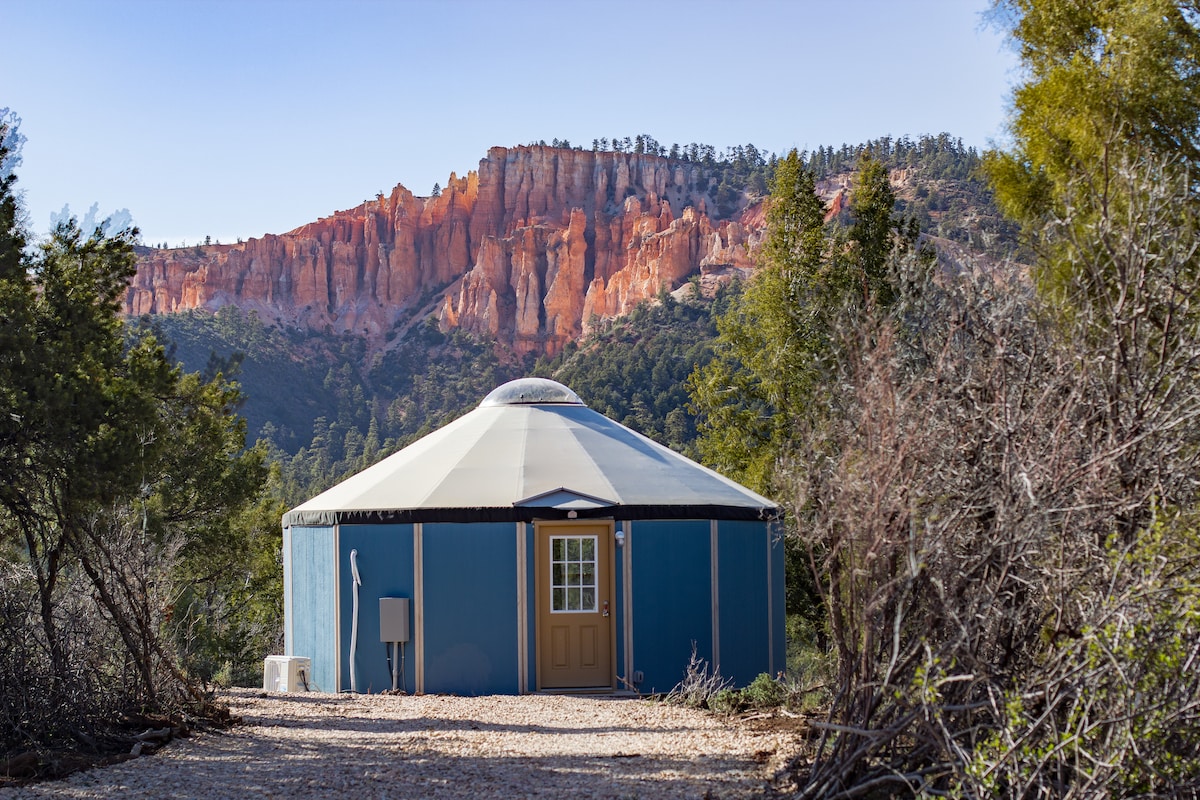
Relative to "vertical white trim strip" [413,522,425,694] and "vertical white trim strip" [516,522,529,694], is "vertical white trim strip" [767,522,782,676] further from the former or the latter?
"vertical white trim strip" [413,522,425,694]

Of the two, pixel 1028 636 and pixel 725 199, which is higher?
pixel 725 199

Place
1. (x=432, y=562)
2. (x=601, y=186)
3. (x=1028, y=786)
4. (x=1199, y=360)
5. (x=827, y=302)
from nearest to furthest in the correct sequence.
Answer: (x=1028, y=786) → (x=1199, y=360) → (x=432, y=562) → (x=827, y=302) → (x=601, y=186)

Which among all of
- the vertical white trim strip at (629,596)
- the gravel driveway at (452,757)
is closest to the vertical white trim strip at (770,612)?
the vertical white trim strip at (629,596)

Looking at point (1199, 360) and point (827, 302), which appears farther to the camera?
point (827, 302)

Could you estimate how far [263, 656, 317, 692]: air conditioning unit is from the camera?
10.7 metres

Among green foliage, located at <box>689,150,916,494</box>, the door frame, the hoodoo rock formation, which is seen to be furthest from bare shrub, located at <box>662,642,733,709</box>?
the hoodoo rock formation

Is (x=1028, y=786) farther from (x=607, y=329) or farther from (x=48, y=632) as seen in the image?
(x=607, y=329)

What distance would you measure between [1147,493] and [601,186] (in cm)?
8168

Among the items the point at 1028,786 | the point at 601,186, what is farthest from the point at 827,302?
the point at 601,186

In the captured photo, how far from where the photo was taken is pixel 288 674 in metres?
10.7

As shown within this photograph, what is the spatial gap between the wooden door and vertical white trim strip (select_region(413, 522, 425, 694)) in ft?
3.27

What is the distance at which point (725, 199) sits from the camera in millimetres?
74188

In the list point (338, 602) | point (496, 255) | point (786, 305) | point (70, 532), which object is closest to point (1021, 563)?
point (70, 532)

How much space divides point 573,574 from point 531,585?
38 centimetres
